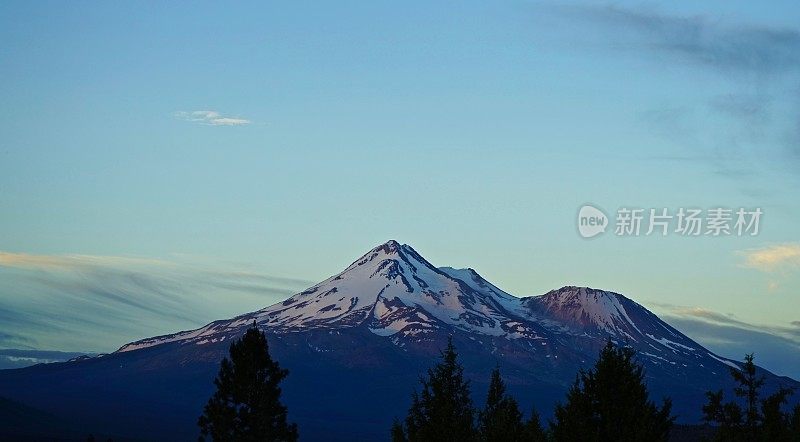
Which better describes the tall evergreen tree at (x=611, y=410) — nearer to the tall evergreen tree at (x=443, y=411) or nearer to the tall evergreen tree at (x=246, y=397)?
the tall evergreen tree at (x=443, y=411)

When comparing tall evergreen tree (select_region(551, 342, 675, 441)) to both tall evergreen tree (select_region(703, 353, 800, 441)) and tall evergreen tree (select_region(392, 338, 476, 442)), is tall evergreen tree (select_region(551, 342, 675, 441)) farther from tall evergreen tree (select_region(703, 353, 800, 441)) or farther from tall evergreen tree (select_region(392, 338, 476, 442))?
tall evergreen tree (select_region(703, 353, 800, 441))

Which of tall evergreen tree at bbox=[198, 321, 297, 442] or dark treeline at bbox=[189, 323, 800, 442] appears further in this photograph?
tall evergreen tree at bbox=[198, 321, 297, 442]

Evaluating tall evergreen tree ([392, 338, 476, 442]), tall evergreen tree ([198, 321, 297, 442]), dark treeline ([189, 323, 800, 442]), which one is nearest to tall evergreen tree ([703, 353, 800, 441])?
dark treeline ([189, 323, 800, 442])

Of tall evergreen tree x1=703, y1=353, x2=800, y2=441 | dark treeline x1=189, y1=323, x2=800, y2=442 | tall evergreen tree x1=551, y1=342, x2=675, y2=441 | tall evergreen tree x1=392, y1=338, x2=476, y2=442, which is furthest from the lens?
tall evergreen tree x1=703, y1=353, x2=800, y2=441

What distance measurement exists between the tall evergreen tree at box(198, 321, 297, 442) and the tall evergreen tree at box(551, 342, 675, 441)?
962 inches

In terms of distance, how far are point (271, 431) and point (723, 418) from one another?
23.1 metres

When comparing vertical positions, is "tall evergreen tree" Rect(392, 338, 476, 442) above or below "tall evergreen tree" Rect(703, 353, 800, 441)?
below

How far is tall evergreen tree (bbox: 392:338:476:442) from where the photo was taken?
46844 millimetres

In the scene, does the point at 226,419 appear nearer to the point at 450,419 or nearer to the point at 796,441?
the point at 450,419

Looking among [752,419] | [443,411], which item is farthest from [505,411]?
[752,419]

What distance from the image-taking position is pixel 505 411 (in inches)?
1693

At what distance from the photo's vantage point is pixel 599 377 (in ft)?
129

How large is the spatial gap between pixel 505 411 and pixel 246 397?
70.3 ft

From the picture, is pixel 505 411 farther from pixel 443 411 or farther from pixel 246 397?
pixel 246 397
